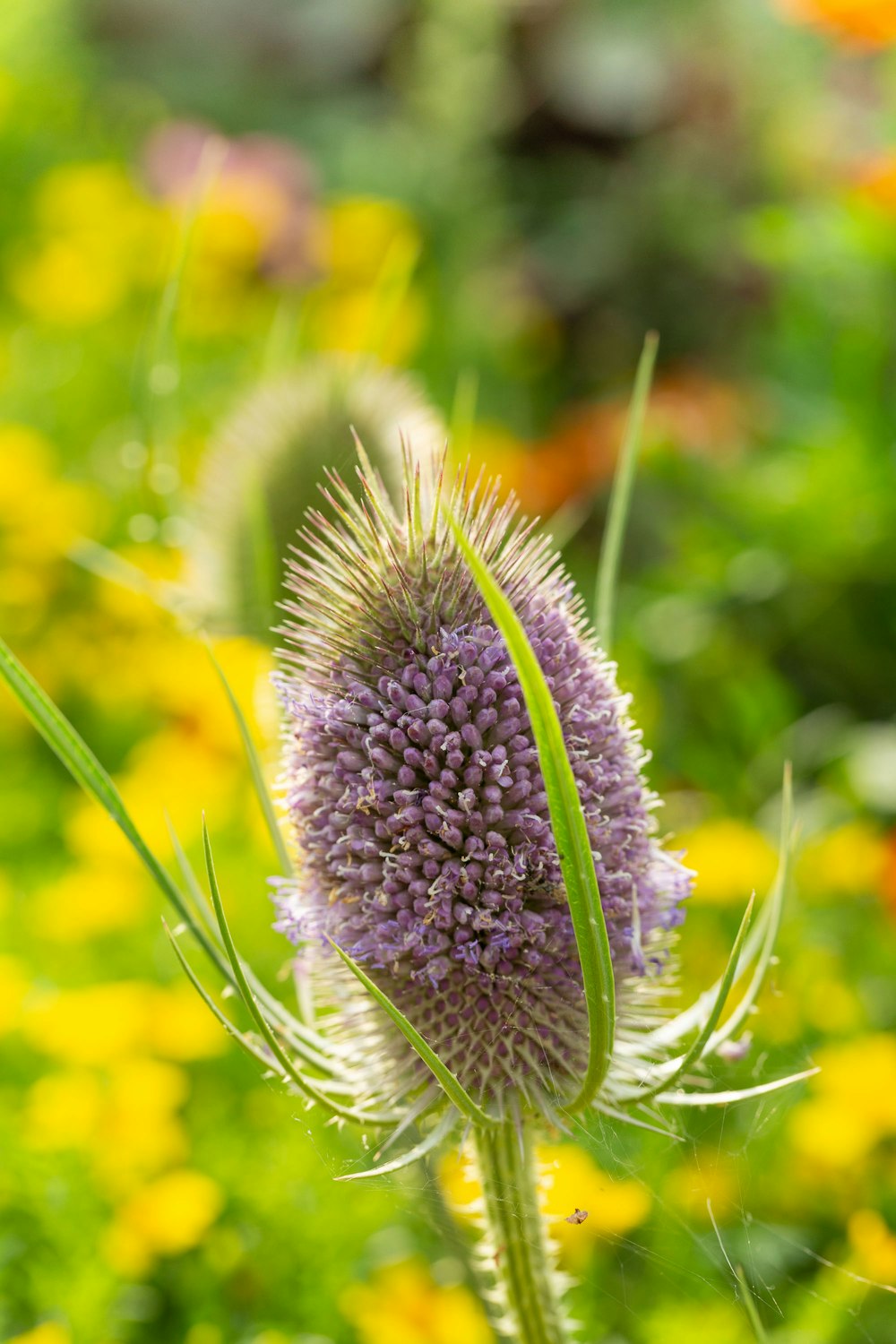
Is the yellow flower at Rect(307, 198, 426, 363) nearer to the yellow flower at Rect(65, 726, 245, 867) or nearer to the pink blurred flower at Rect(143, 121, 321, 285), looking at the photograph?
the pink blurred flower at Rect(143, 121, 321, 285)

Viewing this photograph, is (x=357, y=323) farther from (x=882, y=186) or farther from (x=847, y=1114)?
(x=847, y=1114)

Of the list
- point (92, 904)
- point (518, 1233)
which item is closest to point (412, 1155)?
point (518, 1233)

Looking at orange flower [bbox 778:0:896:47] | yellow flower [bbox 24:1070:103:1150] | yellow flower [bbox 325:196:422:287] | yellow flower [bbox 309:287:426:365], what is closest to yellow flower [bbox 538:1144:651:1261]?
yellow flower [bbox 24:1070:103:1150]

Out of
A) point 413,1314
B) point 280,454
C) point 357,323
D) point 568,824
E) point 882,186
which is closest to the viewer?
point 568,824

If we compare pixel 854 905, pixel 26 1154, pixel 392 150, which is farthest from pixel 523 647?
pixel 392 150

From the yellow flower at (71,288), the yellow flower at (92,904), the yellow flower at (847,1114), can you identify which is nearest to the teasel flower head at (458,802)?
the yellow flower at (847,1114)

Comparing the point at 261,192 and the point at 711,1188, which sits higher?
the point at 261,192
